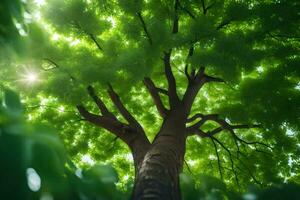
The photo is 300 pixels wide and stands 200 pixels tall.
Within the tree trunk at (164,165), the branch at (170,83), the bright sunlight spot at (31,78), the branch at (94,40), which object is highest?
the branch at (94,40)

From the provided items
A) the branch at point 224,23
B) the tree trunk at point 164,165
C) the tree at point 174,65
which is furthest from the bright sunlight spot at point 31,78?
the branch at point 224,23

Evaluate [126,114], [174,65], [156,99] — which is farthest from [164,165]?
[174,65]

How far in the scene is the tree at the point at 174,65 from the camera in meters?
4.09

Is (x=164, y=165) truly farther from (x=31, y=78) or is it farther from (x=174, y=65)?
(x=174, y=65)

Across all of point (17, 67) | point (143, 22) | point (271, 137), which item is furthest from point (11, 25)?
point (271, 137)

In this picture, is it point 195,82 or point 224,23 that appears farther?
point 195,82

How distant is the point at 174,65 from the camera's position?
7523 mm

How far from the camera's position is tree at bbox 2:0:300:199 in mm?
4094

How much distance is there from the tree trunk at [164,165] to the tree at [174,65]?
2cm

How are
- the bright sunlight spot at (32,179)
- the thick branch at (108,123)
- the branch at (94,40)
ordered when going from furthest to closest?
the thick branch at (108,123) < the branch at (94,40) < the bright sunlight spot at (32,179)

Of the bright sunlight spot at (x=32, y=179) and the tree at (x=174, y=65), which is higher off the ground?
the tree at (x=174, y=65)

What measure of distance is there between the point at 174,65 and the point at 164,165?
4.17m

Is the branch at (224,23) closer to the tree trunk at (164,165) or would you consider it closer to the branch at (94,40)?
the tree trunk at (164,165)

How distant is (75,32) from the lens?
17.2 ft
